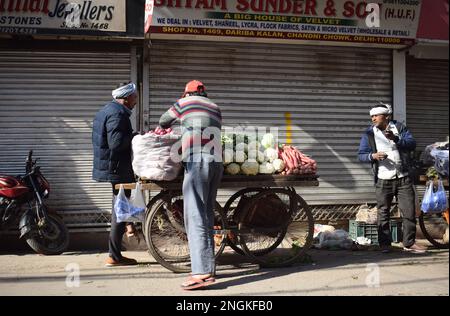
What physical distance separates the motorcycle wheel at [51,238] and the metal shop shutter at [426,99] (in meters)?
6.12

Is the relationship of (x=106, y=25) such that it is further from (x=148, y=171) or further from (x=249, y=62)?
(x=148, y=171)

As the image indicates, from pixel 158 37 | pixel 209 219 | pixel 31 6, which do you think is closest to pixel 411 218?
pixel 209 219

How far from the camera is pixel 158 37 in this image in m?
7.91

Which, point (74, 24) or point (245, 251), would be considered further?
Answer: point (74, 24)

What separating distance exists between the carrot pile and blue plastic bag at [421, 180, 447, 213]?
1855 mm

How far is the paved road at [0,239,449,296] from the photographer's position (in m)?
5.02

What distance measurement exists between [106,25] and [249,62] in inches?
92.8

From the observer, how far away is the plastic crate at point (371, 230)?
762 centimetres

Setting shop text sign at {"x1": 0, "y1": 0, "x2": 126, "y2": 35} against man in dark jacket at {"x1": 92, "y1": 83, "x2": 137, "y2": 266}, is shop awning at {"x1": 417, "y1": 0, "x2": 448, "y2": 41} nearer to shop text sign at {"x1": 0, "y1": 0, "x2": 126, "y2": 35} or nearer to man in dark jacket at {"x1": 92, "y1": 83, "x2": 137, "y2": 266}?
shop text sign at {"x1": 0, "y1": 0, "x2": 126, "y2": 35}

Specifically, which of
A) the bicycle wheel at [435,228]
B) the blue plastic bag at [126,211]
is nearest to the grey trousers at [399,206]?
the bicycle wheel at [435,228]

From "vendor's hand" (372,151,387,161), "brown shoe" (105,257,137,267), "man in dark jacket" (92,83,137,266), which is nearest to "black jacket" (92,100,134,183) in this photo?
"man in dark jacket" (92,83,137,266)

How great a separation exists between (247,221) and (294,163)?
0.89m

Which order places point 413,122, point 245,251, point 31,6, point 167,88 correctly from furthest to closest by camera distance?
point 413,122 < point 167,88 < point 31,6 < point 245,251

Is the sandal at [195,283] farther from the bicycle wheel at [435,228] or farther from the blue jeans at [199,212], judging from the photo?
the bicycle wheel at [435,228]
